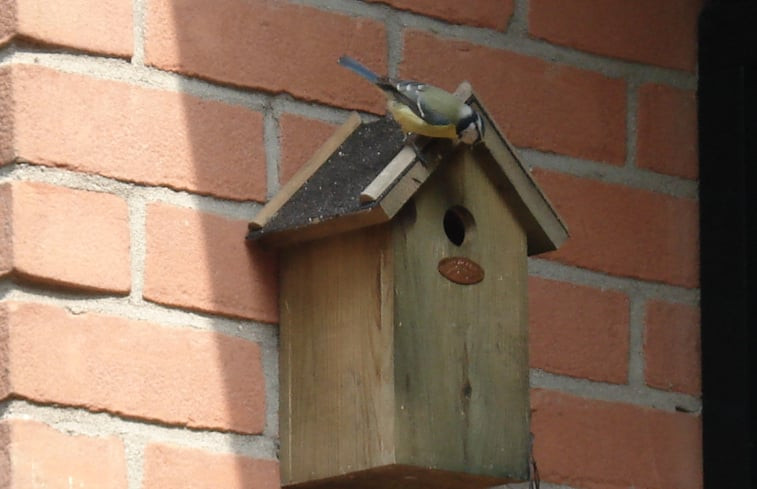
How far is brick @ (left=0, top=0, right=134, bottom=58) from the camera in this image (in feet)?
5.52

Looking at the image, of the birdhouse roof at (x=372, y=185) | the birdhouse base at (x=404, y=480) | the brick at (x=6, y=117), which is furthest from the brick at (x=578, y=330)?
the brick at (x=6, y=117)

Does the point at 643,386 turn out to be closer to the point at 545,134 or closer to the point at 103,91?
the point at 545,134

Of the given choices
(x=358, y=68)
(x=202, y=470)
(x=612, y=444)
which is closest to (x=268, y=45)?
(x=358, y=68)

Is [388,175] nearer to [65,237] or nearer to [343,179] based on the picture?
[343,179]

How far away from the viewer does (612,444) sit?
1.96 m

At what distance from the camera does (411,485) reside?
1.73m

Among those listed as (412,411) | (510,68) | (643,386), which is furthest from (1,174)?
(643,386)

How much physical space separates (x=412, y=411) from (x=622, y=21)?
0.60 m

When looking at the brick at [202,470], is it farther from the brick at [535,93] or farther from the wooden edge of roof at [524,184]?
the brick at [535,93]

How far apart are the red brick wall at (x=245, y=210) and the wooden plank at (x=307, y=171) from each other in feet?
0.05

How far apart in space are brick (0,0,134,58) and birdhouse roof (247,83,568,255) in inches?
8.1

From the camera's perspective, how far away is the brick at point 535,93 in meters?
1.95

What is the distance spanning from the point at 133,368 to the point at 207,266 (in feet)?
0.43

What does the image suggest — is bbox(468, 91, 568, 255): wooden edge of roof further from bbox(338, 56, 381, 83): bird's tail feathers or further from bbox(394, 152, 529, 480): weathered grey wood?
bbox(338, 56, 381, 83): bird's tail feathers
